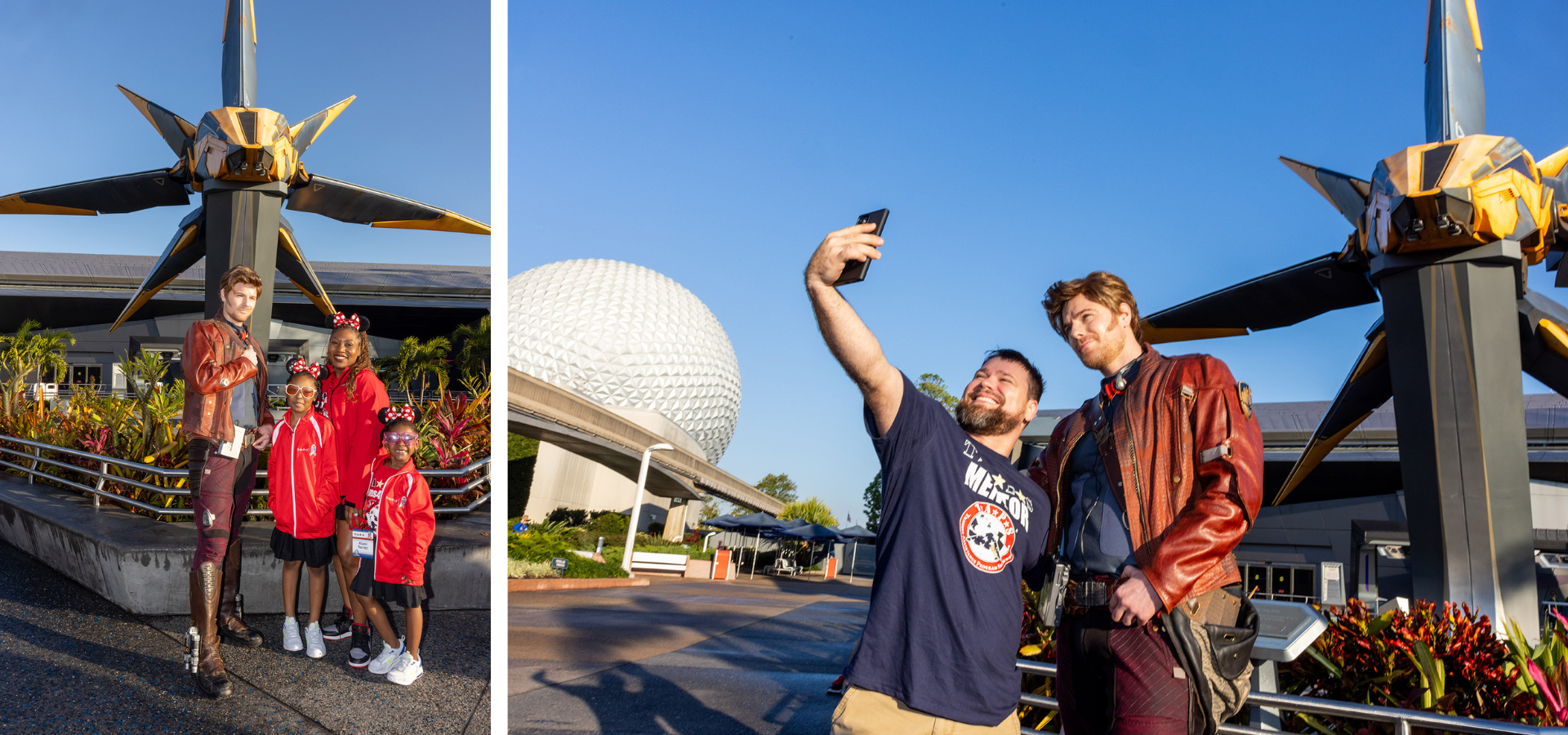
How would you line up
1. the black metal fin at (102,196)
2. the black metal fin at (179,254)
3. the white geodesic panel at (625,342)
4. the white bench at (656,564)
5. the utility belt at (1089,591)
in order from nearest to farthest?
the utility belt at (1089,591) < the black metal fin at (179,254) < the black metal fin at (102,196) < the white bench at (656,564) < the white geodesic panel at (625,342)

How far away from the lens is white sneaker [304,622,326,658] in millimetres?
4281

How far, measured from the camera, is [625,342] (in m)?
32.6

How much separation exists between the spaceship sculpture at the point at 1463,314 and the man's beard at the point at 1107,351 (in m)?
6.16

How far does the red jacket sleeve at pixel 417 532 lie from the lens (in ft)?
13.5

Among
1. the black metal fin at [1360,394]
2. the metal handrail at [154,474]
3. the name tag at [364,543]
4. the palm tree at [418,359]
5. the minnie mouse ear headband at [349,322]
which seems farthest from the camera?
the palm tree at [418,359]

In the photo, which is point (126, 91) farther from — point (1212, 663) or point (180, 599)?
point (1212, 663)

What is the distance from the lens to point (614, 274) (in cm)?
3688

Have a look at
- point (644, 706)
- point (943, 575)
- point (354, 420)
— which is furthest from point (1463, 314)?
point (354, 420)

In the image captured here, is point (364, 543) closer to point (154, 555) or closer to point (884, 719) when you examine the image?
point (154, 555)

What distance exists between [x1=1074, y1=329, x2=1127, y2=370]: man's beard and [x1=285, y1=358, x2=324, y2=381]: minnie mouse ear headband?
387cm

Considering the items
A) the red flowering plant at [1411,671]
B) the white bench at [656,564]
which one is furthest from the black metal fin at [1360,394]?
the white bench at [656,564]

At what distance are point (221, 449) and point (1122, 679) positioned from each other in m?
3.81

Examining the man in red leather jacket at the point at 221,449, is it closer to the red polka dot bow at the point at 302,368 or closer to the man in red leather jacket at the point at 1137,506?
the red polka dot bow at the point at 302,368

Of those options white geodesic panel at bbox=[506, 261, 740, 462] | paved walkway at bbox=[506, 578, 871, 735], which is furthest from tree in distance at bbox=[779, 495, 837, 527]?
paved walkway at bbox=[506, 578, 871, 735]
